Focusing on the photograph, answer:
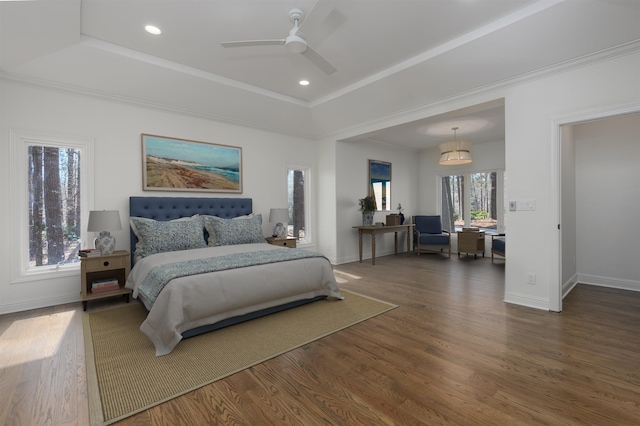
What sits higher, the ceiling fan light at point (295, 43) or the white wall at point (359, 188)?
the ceiling fan light at point (295, 43)

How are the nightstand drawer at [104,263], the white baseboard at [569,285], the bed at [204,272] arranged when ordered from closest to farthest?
the bed at [204,272], the nightstand drawer at [104,263], the white baseboard at [569,285]

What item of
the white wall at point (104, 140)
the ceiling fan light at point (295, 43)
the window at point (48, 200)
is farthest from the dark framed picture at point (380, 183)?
the window at point (48, 200)

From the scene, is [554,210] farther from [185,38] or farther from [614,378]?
[185,38]

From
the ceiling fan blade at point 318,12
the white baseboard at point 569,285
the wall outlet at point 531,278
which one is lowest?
the white baseboard at point 569,285

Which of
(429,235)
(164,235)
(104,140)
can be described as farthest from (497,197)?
(104,140)

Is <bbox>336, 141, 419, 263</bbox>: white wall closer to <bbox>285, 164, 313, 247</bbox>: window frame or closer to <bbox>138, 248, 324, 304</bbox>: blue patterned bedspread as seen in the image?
<bbox>285, 164, 313, 247</bbox>: window frame

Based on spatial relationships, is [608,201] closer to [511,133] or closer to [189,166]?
[511,133]

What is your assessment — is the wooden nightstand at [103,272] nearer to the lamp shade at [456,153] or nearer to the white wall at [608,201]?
the lamp shade at [456,153]

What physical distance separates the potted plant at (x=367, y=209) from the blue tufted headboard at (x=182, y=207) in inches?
94.6

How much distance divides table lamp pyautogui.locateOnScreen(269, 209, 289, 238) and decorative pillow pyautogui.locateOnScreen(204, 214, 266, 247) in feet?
1.64

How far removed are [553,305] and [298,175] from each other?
4520 millimetres

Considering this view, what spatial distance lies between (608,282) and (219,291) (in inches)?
208

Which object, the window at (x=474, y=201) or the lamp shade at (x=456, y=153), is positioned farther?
the window at (x=474, y=201)

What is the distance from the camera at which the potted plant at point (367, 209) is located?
20.5ft
